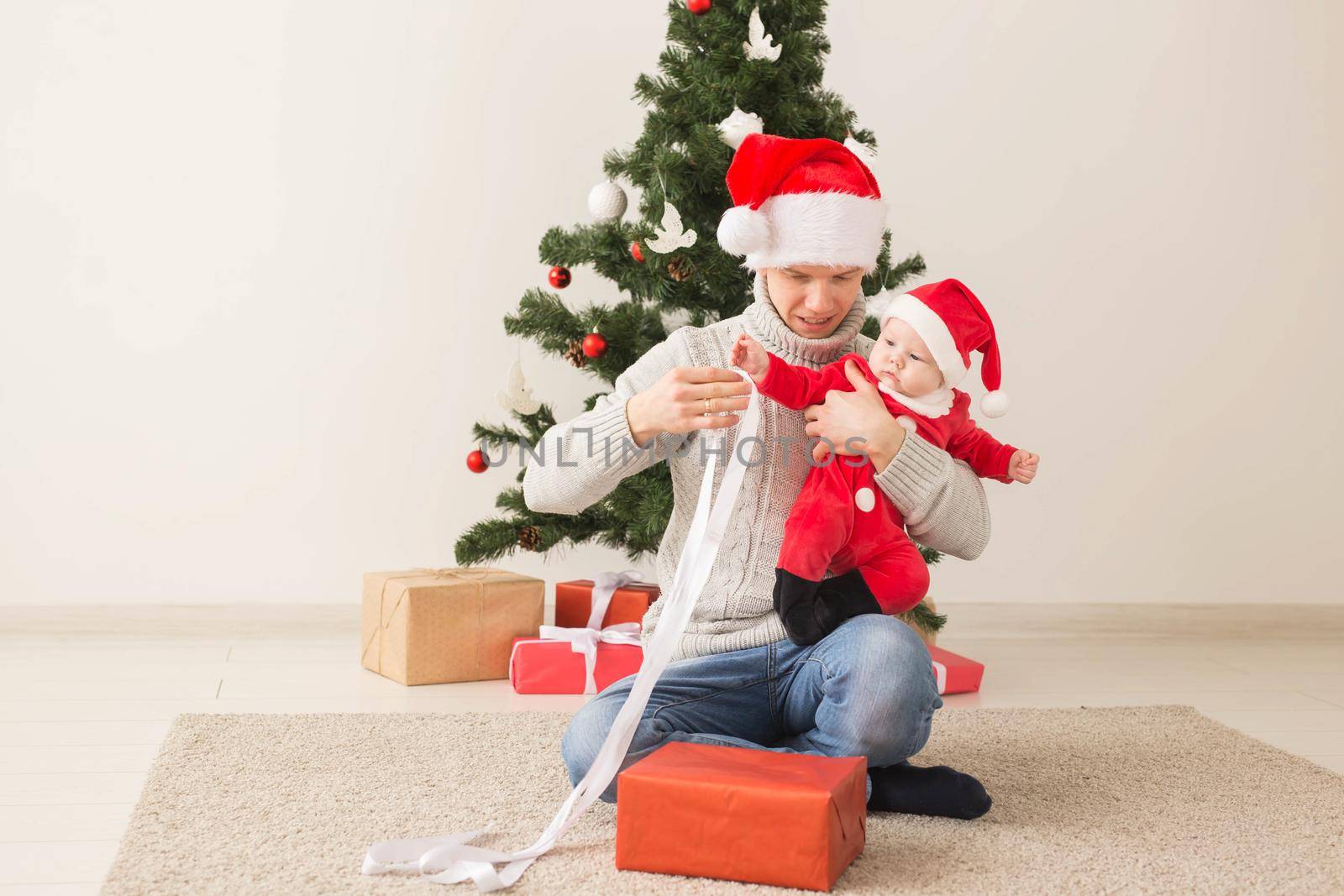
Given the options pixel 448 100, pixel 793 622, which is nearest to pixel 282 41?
pixel 448 100

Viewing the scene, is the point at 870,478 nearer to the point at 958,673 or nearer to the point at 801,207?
the point at 801,207

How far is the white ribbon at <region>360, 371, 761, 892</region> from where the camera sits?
51.4 inches

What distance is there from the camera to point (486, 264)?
285 cm

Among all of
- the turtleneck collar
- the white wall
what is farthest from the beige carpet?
the white wall

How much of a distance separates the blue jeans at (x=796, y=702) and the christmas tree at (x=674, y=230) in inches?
29.5

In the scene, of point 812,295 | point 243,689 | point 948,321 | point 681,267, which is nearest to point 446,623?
point 243,689

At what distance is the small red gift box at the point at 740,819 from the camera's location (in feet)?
4.08

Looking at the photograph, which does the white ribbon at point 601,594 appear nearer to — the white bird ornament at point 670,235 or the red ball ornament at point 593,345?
the red ball ornament at point 593,345

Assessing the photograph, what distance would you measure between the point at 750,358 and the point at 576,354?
98cm

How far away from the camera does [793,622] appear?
1495 mm

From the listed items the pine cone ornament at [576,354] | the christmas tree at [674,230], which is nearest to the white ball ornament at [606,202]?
the christmas tree at [674,230]

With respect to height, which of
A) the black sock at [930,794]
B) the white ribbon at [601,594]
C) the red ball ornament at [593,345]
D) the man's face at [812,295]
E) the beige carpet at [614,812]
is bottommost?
the beige carpet at [614,812]

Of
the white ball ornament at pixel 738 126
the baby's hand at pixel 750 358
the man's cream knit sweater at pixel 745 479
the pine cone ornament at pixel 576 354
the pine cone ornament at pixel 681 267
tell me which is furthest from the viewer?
the pine cone ornament at pixel 576 354

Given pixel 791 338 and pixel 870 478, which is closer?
pixel 870 478
